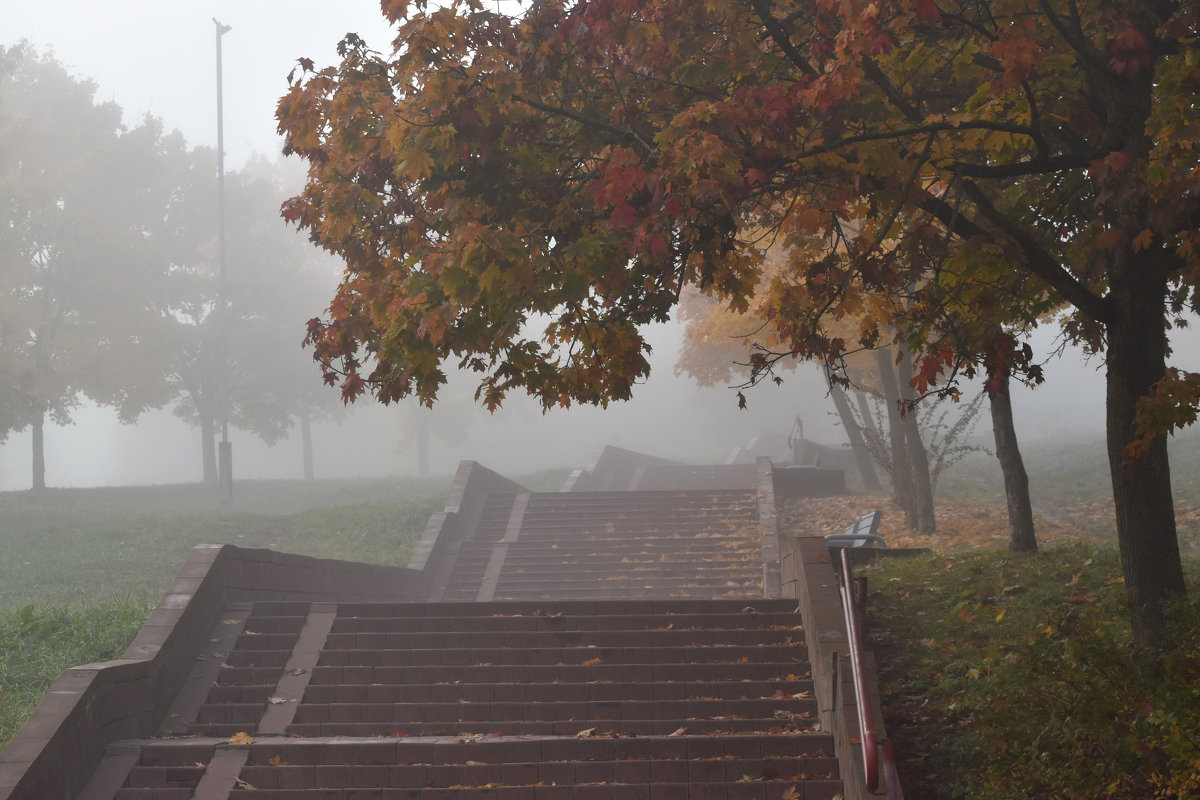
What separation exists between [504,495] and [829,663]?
14699 millimetres

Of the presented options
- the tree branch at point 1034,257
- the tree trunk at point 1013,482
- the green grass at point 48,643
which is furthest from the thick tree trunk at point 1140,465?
the green grass at point 48,643

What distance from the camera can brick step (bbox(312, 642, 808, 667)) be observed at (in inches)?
399

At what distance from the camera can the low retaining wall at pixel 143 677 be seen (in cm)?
770

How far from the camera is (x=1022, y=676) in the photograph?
7.20 meters

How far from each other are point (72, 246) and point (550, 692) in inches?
935

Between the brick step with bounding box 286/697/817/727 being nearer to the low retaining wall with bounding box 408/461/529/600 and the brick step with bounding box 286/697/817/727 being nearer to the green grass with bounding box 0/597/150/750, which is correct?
the green grass with bounding box 0/597/150/750

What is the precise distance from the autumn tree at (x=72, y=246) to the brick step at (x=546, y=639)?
17.8 m

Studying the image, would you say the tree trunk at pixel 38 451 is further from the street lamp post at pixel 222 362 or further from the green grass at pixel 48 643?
the green grass at pixel 48 643

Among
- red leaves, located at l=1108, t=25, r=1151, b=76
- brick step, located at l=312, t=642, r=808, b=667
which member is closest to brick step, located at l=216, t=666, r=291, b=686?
brick step, located at l=312, t=642, r=808, b=667

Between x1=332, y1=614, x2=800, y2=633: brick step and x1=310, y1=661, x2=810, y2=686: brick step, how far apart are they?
A: 900mm

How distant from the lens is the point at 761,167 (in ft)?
20.3

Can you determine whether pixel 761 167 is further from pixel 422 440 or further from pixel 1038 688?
pixel 422 440

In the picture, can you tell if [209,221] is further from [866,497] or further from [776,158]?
[776,158]

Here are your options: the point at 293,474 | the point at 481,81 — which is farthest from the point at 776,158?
the point at 293,474
